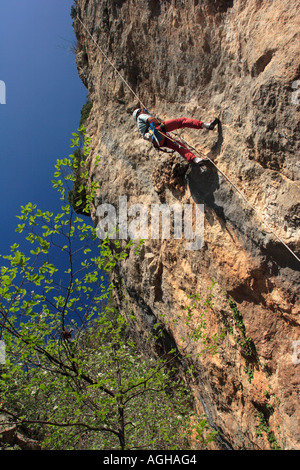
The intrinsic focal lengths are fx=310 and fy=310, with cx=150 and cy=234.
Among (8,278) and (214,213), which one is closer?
(8,278)

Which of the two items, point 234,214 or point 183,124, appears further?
point 183,124

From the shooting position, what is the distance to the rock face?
4446 millimetres

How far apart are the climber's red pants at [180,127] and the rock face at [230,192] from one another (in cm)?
33

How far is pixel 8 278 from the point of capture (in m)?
3.48

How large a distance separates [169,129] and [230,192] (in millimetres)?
1973

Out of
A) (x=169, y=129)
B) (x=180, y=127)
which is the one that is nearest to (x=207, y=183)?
(x=180, y=127)

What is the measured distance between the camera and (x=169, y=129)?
647 cm

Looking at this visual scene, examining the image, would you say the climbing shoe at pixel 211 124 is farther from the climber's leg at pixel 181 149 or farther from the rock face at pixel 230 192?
the climber's leg at pixel 181 149

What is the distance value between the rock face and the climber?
0.28 m

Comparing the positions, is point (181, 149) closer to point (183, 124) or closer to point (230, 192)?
point (183, 124)

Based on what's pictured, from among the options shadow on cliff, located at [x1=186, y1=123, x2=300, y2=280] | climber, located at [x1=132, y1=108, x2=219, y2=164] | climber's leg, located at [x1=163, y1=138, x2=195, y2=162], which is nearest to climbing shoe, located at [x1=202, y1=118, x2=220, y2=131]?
→ climber, located at [x1=132, y1=108, x2=219, y2=164]

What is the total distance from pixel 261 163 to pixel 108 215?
21.9 feet
